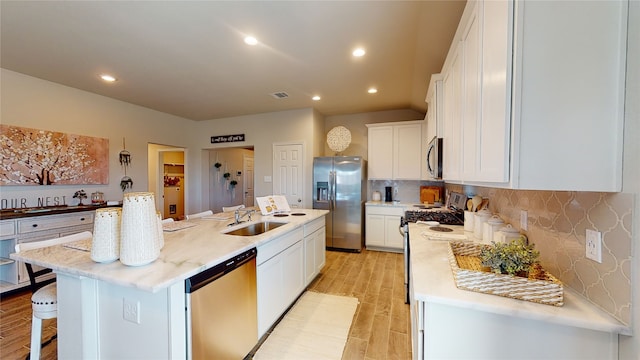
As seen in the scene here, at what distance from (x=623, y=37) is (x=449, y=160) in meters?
1.17

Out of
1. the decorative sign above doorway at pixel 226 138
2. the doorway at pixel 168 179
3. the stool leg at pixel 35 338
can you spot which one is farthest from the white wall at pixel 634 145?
the doorway at pixel 168 179

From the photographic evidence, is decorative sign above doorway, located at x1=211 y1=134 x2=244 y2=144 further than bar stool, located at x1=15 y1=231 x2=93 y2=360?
Yes

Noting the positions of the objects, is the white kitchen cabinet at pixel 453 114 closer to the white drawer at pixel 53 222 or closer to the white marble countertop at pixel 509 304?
the white marble countertop at pixel 509 304

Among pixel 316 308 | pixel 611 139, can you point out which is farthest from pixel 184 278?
pixel 611 139

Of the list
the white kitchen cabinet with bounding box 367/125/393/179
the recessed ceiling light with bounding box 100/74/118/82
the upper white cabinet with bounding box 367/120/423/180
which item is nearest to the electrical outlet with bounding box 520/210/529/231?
the upper white cabinet with bounding box 367/120/423/180

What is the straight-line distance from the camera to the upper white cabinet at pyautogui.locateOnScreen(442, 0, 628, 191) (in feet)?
2.72

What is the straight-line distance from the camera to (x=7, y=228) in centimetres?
271

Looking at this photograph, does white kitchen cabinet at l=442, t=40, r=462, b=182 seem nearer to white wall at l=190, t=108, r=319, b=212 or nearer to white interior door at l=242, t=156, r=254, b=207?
white wall at l=190, t=108, r=319, b=212

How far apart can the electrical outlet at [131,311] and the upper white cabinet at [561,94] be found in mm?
1844

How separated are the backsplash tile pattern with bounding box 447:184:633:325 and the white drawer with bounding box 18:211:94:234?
4.89 metres

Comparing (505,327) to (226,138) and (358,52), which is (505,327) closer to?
(358,52)

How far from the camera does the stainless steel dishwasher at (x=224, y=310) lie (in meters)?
1.32

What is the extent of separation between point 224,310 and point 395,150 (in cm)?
393

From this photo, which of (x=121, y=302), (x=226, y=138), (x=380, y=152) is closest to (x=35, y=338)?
(x=121, y=302)
